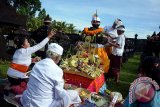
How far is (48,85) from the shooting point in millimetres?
6129

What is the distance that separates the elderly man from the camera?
240 inches

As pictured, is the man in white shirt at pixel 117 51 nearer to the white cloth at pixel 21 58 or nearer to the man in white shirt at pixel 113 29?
the man in white shirt at pixel 113 29

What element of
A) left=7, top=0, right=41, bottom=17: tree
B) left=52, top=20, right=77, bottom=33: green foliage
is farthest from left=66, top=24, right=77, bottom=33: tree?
left=7, top=0, right=41, bottom=17: tree

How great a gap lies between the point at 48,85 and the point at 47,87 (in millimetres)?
38

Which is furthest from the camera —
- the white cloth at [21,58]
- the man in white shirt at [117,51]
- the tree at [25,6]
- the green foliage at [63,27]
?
the tree at [25,6]

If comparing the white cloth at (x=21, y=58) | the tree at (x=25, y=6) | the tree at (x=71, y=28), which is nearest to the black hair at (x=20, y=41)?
the white cloth at (x=21, y=58)

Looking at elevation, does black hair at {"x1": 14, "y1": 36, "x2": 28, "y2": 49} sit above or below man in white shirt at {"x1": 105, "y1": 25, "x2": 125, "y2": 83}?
above

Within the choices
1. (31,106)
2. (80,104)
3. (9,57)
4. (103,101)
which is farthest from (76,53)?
(9,57)

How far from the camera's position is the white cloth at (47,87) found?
609 centimetres

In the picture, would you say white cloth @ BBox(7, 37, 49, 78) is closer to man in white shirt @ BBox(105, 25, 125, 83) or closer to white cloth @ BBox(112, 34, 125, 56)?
man in white shirt @ BBox(105, 25, 125, 83)

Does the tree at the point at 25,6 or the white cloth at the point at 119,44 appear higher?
the tree at the point at 25,6

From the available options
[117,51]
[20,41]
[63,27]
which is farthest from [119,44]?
[63,27]

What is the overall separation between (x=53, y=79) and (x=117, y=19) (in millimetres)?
5053

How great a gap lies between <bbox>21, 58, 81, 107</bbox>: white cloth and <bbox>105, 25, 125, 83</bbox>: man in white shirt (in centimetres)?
453
